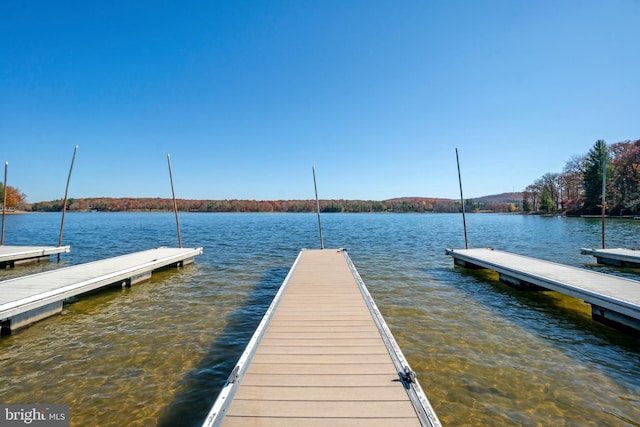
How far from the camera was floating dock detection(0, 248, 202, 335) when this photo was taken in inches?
262

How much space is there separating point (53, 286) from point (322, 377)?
26.8 feet

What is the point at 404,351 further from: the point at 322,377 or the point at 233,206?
the point at 233,206

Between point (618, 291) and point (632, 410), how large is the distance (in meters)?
4.51

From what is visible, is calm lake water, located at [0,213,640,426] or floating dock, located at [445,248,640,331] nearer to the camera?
calm lake water, located at [0,213,640,426]

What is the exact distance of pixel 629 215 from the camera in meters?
56.7

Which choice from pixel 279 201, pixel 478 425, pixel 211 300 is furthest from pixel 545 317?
pixel 279 201

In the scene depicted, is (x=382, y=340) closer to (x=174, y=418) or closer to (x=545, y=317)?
(x=174, y=418)

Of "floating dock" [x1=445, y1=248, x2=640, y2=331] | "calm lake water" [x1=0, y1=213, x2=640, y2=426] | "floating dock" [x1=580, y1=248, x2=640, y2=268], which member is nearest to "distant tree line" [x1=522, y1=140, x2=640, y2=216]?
"floating dock" [x1=580, y1=248, x2=640, y2=268]

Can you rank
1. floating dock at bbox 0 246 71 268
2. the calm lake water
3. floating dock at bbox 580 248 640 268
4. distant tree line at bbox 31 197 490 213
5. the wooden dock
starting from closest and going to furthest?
the wooden dock
the calm lake water
floating dock at bbox 580 248 640 268
floating dock at bbox 0 246 71 268
distant tree line at bbox 31 197 490 213

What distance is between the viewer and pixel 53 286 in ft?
26.3

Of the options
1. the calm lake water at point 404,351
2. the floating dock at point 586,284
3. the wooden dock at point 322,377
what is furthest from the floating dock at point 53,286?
the floating dock at point 586,284

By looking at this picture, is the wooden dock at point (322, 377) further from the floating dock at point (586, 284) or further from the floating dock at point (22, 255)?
the floating dock at point (22, 255)

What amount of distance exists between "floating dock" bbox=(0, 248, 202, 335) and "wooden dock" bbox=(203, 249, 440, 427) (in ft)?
18.0

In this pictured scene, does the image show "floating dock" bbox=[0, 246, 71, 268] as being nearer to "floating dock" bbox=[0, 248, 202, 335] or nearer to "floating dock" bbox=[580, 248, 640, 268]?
"floating dock" bbox=[0, 248, 202, 335]
